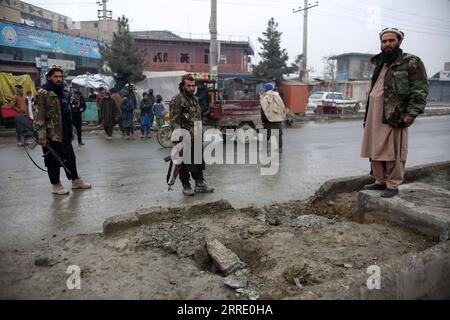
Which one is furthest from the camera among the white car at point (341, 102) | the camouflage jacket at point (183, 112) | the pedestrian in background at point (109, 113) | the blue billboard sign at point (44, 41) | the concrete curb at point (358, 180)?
the white car at point (341, 102)

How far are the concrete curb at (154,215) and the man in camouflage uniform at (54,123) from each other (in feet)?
7.20

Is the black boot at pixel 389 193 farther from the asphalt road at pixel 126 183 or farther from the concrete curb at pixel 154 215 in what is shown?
the concrete curb at pixel 154 215

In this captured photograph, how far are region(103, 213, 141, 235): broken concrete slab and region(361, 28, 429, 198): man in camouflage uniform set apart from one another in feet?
9.04

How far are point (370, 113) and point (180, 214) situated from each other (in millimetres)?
2507

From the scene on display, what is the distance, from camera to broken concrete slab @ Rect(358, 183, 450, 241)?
3482mm

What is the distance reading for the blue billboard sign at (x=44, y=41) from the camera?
80.5ft

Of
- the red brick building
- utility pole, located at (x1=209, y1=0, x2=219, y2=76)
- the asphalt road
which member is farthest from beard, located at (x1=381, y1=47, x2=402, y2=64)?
the red brick building

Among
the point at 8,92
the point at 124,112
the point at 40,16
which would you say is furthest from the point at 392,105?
the point at 40,16

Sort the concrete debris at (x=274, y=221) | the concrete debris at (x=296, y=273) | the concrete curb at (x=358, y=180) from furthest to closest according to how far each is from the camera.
→ the concrete curb at (x=358, y=180) → the concrete debris at (x=274, y=221) → the concrete debris at (x=296, y=273)

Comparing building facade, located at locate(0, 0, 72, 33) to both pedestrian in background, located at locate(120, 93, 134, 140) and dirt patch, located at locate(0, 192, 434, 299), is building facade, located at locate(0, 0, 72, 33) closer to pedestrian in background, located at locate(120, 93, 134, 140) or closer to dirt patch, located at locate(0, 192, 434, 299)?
pedestrian in background, located at locate(120, 93, 134, 140)

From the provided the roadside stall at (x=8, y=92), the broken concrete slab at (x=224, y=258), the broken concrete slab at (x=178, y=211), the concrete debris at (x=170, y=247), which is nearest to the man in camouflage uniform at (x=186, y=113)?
the broken concrete slab at (x=178, y=211)

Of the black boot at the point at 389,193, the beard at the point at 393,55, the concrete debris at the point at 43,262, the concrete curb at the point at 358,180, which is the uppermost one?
the beard at the point at 393,55

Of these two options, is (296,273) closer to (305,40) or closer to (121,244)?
(121,244)

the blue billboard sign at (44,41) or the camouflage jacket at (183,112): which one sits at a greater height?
the blue billboard sign at (44,41)
